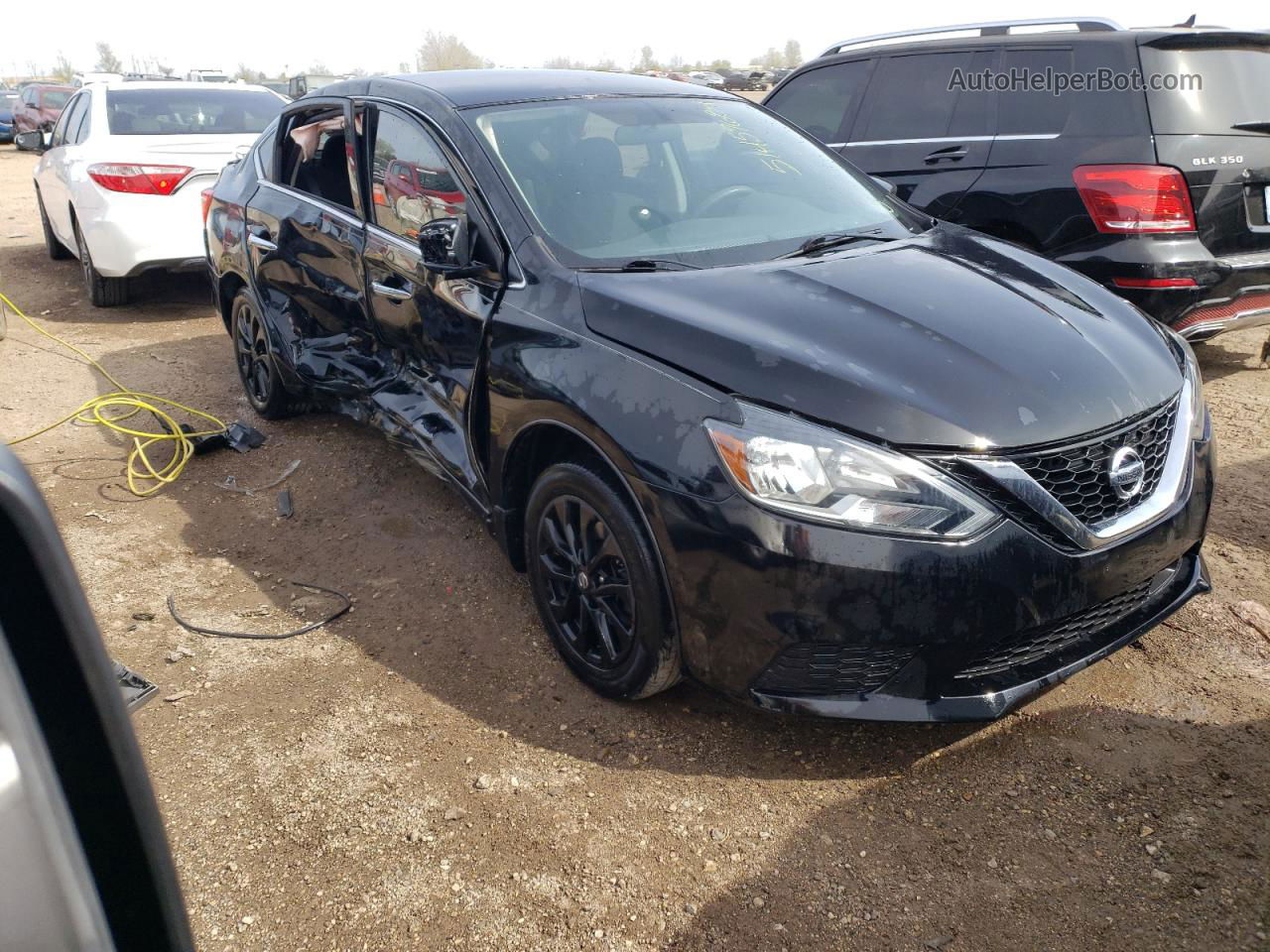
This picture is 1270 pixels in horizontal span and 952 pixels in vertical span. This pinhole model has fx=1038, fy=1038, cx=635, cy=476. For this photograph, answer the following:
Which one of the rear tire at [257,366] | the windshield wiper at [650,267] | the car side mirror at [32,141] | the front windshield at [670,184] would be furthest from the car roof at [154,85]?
the windshield wiper at [650,267]

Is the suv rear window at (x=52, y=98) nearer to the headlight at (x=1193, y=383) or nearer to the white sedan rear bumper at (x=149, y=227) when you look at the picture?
the white sedan rear bumper at (x=149, y=227)

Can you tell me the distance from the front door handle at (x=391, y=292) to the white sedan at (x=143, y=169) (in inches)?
171

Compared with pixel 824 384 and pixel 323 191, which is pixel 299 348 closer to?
pixel 323 191

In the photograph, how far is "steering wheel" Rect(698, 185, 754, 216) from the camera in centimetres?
354

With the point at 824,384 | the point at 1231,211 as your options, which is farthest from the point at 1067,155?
the point at 824,384

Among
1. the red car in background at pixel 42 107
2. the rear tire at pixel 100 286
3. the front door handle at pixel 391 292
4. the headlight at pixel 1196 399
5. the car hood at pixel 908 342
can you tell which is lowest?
the red car in background at pixel 42 107

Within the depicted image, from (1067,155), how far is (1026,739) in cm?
341

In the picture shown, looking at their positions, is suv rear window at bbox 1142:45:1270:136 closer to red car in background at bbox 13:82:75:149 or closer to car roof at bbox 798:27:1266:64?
car roof at bbox 798:27:1266:64

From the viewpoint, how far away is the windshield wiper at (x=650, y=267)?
3.12 meters

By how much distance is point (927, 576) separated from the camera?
7.86 feet

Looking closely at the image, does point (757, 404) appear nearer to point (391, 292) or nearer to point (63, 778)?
point (63, 778)

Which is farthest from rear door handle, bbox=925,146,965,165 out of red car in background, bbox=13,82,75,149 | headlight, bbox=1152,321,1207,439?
red car in background, bbox=13,82,75,149

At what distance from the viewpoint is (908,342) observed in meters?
2.69

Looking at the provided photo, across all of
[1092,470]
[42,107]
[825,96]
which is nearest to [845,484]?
[1092,470]
